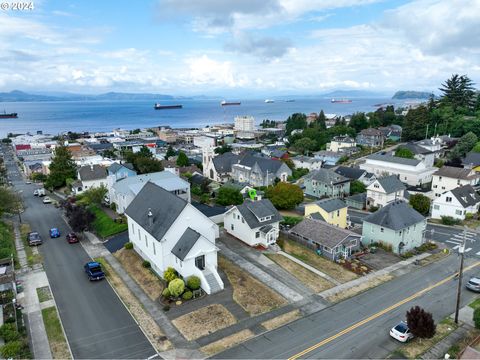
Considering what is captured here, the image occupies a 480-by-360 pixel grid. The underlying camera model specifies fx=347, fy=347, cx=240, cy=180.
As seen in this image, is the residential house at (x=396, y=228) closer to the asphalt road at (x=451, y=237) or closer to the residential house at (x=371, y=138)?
the asphalt road at (x=451, y=237)

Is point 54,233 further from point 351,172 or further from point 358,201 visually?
point 351,172

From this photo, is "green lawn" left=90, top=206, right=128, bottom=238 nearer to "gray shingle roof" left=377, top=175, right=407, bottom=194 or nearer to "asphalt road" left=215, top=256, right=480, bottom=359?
"asphalt road" left=215, top=256, right=480, bottom=359

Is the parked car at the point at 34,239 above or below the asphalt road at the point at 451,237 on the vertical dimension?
above

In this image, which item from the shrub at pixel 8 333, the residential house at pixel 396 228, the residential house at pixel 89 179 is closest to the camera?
the shrub at pixel 8 333

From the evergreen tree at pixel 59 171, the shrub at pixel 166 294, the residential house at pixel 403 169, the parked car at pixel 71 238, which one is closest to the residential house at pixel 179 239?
the shrub at pixel 166 294

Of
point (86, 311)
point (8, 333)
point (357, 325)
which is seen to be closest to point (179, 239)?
point (86, 311)

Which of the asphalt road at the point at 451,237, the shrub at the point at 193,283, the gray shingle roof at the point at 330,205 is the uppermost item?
the gray shingle roof at the point at 330,205
